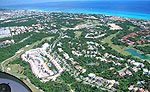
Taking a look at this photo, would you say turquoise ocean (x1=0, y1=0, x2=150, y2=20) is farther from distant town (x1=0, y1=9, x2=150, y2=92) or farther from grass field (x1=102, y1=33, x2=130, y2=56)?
grass field (x1=102, y1=33, x2=130, y2=56)

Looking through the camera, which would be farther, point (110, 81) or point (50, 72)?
point (50, 72)

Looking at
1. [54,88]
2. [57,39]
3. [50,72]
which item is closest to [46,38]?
[57,39]

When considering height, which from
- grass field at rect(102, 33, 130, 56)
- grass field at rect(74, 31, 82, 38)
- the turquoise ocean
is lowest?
grass field at rect(102, 33, 130, 56)

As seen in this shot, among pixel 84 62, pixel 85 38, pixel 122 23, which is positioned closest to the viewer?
pixel 84 62

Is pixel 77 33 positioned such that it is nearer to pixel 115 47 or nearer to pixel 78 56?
pixel 115 47

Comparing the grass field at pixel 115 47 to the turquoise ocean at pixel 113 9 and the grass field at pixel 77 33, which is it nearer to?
the grass field at pixel 77 33

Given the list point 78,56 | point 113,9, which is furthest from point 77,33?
point 113,9

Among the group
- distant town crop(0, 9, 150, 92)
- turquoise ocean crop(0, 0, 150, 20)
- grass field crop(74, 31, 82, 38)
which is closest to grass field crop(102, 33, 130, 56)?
distant town crop(0, 9, 150, 92)

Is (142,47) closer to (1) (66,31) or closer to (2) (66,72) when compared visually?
(2) (66,72)

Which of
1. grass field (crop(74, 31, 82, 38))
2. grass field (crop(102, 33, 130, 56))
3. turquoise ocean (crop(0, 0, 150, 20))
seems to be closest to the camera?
grass field (crop(102, 33, 130, 56))
